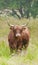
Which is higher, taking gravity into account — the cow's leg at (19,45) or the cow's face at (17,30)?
the cow's face at (17,30)

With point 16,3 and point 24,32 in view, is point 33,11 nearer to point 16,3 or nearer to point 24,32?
point 16,3

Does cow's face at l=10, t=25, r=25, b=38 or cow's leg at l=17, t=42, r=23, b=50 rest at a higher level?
cow's face at l=10, t=25, r=25, b=38

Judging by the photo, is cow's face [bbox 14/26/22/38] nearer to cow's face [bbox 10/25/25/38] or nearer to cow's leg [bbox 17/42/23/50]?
cow's face [bbox 10/25/25/38]

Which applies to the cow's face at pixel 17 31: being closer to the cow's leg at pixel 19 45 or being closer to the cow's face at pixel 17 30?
the cow's face at pixel 17 30

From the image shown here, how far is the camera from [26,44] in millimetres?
12234

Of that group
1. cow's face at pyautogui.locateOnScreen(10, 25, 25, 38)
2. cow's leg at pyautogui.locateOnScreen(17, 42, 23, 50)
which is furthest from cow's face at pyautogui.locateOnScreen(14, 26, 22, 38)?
cow's leg at pyautogui.locateOnScreen(17, 42, 23, 50)

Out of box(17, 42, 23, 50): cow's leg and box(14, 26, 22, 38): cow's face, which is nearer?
A: box(14, 26, 22, 38): cow's face

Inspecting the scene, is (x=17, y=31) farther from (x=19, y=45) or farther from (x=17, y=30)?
(x=19, y=45)

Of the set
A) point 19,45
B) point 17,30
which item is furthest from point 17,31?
point 19,45

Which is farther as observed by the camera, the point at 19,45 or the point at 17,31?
the point at 19,45

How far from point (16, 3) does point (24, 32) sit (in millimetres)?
20985

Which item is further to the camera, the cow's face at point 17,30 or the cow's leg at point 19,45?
the cow's leg at point 19,45

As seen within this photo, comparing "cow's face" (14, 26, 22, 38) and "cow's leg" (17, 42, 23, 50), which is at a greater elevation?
"cow's face" (14, 26, 22, 38)

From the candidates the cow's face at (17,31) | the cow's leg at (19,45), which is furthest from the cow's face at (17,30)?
the cow's leg at (19,45)
